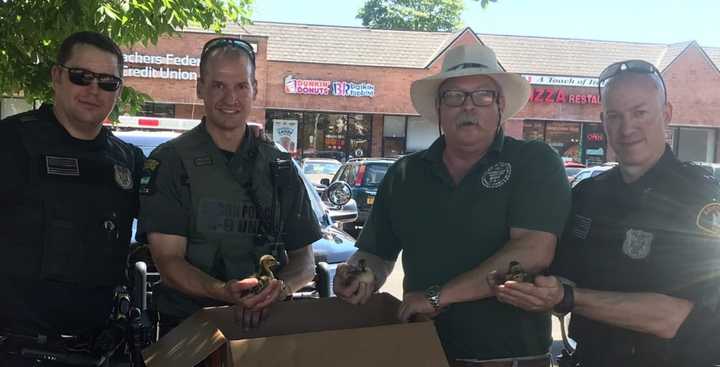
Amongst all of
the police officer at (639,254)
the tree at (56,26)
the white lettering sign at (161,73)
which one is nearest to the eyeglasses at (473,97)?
the police officer at (639,254)

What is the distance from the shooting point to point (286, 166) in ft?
9.26

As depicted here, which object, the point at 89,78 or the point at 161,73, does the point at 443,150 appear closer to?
the point at 89,78

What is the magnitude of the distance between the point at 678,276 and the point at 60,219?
2.34m

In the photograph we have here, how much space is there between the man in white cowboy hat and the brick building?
23.0 m

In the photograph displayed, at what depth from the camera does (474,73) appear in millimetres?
2564

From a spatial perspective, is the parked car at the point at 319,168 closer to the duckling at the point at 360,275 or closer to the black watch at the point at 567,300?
the duckling at the point at 360,275

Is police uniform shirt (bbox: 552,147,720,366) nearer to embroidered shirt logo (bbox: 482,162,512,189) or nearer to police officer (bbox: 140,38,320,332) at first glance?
embroidered shirt logo (bbox: 482,162,512,189)

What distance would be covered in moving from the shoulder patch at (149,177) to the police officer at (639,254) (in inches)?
55.0

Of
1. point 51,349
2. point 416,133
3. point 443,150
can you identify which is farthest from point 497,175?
point 416,133

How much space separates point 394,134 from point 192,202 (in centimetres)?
2589

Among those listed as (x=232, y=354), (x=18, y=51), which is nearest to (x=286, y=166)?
(x=232, y=354)

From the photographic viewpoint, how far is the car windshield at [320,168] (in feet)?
58.2

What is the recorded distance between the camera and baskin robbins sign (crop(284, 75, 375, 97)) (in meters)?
26.5

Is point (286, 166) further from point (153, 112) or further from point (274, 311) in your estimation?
point (153, 112)
